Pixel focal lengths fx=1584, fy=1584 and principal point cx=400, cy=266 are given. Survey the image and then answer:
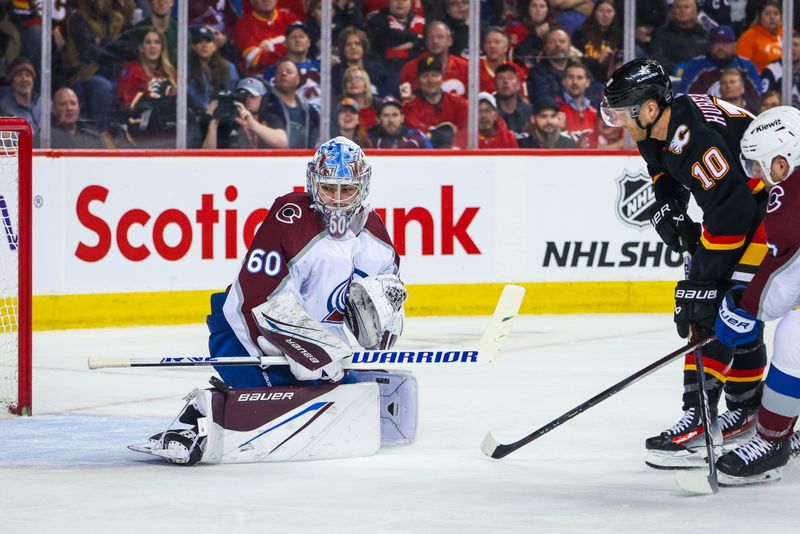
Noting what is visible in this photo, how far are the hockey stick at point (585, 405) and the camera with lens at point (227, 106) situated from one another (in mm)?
4107

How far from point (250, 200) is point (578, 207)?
1.76 m

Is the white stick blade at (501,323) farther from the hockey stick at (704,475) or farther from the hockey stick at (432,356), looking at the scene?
the hockey stick at (704,475)

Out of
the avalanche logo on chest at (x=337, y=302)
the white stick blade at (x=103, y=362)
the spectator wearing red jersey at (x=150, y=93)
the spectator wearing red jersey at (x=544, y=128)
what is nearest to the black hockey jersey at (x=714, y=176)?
the avalanche logo on chest at (x=337, y=302)

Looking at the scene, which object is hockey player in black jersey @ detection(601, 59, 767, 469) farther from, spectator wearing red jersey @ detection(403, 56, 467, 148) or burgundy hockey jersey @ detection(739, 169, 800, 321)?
spectator wearing red jersey @ detection(403, 56, 467, 148)

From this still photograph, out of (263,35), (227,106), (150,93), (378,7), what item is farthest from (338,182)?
(378,7)

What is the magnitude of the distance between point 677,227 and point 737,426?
567 millimetres

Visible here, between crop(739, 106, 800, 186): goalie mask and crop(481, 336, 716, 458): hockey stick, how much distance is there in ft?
1.55

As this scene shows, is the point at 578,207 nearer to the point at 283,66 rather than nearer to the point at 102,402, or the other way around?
the point at 283,66

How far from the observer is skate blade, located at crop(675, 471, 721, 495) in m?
3.60

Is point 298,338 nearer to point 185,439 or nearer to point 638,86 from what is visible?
point 185,439

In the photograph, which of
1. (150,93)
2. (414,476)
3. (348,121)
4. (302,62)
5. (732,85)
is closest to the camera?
(414,476)

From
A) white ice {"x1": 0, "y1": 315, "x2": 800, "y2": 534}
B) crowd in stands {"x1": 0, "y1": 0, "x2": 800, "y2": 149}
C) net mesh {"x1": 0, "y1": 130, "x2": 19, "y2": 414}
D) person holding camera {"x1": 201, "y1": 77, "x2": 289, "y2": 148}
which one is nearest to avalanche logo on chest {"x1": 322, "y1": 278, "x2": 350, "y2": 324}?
white ice {"x1": 0, "y1": 315, "x2": 800, "y2": 534}

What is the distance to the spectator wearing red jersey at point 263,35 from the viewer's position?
8.00 meters

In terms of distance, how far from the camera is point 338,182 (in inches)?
163
